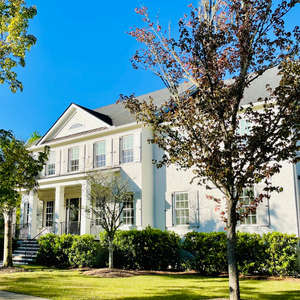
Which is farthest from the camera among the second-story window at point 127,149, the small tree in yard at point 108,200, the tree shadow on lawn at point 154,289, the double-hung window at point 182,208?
the second-story window at point 127,149

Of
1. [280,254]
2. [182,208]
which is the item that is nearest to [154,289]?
[280,254]

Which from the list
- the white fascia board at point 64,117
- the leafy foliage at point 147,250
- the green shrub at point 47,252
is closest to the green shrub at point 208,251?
the leafy foliage at point 147,250

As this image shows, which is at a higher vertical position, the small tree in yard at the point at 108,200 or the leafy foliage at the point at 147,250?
the small tree in yard at the point at 108,200

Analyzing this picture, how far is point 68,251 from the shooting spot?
17266 mm

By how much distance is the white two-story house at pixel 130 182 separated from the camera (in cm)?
1448

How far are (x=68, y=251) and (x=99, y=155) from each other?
5.63 metres

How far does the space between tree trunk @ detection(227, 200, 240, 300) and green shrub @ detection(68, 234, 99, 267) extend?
10.3 metres

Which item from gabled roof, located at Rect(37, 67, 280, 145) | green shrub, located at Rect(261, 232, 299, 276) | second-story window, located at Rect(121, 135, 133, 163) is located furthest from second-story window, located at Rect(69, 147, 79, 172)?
green shrub, located at Rect(261, 232, 299, 276)

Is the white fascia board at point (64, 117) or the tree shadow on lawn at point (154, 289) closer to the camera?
the tree shadow on lawn at point (154, 289)

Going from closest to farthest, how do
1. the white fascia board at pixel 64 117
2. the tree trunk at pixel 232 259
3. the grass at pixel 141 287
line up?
the tree trunk at pixel 232 259
the grass at pixel 141 287
the white fascia board at pixel 64 117

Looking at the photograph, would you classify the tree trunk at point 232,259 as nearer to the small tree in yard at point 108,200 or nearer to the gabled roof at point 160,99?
the small tree in yard at point 108,200

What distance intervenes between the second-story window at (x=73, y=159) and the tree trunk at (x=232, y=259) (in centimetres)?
1499

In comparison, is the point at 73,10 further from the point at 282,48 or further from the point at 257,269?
the point at 257,269

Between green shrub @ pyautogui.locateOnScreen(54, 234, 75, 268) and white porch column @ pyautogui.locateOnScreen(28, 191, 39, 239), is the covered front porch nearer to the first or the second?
white porch column @ pyautogui.locateOnScreen(28, 191, 39, 239)
